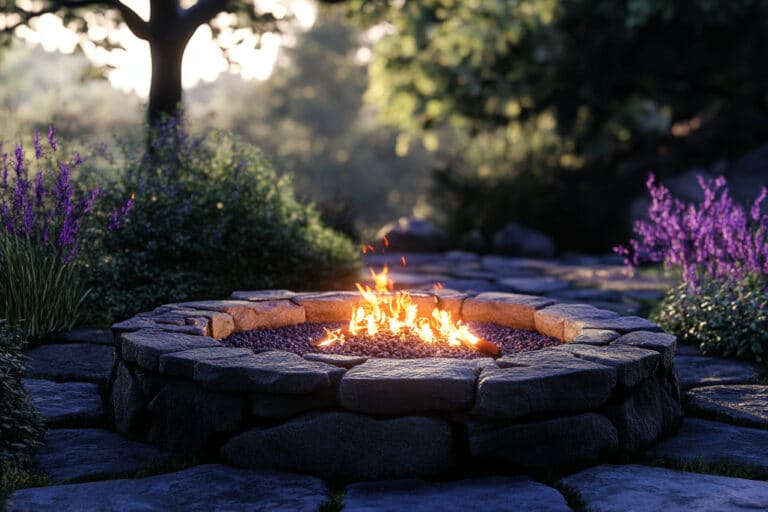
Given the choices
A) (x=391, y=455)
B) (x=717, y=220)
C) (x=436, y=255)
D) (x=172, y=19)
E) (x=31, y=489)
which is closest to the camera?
(x=31, y=489)

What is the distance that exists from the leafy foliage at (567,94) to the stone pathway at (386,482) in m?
8.52

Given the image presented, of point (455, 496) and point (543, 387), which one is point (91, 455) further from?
point (543, 387)

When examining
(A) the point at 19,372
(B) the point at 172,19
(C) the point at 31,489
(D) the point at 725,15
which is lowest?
(C) the point at 31,489

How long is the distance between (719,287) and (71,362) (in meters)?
4.87

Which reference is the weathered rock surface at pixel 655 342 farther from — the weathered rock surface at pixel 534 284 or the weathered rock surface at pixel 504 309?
the weathered rock surface at pixel 534 284

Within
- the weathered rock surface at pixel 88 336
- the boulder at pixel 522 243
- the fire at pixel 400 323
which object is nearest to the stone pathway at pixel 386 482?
the weathered rock surface at pixel 88 336

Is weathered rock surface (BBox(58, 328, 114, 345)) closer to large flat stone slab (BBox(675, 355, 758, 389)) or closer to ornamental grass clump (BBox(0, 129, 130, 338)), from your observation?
ornamental grass clump (BBox(0, 129, 130, 338))

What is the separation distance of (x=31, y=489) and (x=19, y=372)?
32.6 inches

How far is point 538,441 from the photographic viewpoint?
3625 mm

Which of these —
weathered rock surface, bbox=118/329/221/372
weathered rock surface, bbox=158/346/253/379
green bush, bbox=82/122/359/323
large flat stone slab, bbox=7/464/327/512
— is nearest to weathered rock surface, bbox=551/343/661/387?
large flat stone slab, bbox=7/464/327/512

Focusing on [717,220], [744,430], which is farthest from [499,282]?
[744,430]

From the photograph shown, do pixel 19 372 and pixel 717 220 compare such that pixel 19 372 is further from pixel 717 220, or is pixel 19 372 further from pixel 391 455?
pixel 717 220

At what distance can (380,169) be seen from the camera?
37.1 m

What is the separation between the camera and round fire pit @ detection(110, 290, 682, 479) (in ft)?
11.7
